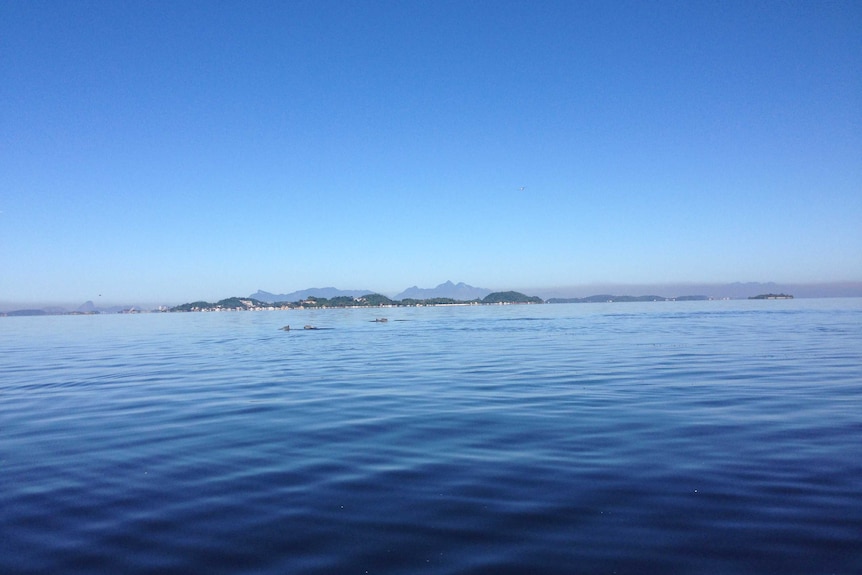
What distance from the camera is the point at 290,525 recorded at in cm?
693

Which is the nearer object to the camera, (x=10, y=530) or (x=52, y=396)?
(x=10, y=530)

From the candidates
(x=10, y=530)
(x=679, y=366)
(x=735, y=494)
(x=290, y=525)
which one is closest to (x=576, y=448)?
(x=735, y=494)

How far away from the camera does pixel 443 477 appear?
8633mm

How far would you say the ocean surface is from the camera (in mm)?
6082

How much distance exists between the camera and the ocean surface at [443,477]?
608cm

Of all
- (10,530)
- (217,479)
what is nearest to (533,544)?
(217,479)

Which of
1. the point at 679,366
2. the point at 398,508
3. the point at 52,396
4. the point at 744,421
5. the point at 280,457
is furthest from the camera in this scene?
the point at 679,366

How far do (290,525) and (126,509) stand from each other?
2742 millimetres

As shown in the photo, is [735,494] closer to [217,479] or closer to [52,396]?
[217,479]

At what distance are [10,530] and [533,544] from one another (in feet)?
23.1

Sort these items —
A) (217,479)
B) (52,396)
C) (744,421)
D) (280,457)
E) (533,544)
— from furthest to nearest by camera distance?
(52,396)
(744,421)
(280,457)
(217,479)
(533,544)

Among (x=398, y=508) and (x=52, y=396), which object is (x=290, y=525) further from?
(x=52, y=396)

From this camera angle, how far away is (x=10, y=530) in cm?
702

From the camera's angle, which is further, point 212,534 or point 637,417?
point 637,417
